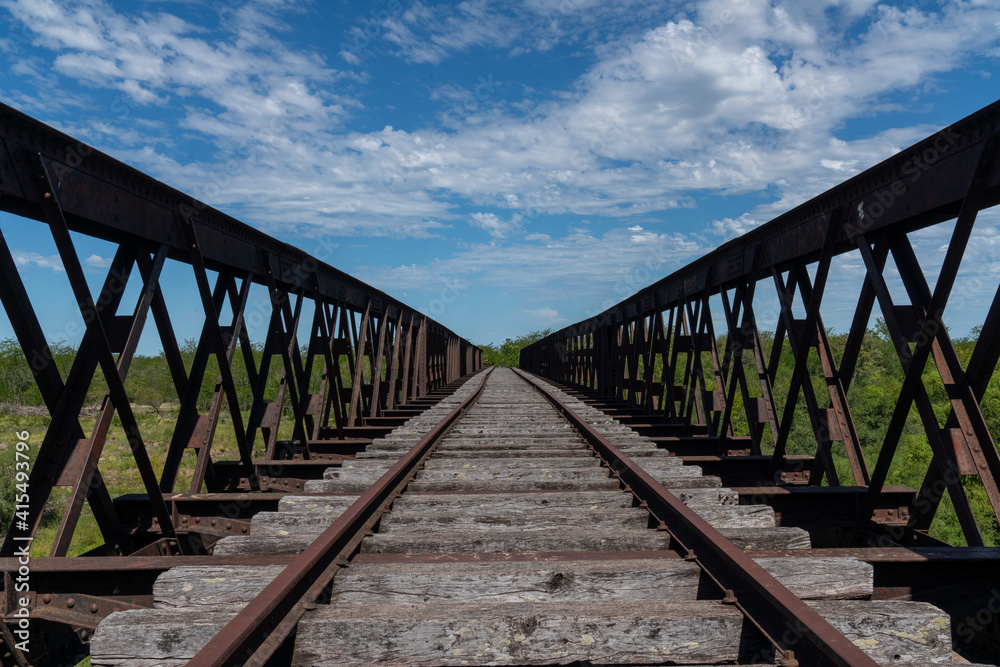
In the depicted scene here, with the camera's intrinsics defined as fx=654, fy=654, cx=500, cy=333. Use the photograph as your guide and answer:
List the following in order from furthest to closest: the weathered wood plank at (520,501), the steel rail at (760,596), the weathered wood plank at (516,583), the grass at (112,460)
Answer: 1. the grass at (112,460)
2. the weathered wood plank at (520,501)
3. the weathered wood plank at (516,583)
4. the steel rail at (760,596)

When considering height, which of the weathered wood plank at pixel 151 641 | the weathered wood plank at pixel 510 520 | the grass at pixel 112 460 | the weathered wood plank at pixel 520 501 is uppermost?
the weathered wood plank at pixel 520 501

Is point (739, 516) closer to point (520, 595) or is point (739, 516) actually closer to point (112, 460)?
point (520, 595)

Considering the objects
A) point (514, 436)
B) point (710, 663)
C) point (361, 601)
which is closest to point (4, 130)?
point (361, 601)

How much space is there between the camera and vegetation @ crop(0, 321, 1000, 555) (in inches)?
493

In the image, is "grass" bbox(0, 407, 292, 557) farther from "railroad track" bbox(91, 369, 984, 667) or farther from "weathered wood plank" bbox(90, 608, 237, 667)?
"weathered wood plank" bbox(90, 608, 237, 667)

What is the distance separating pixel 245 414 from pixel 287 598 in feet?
99.5

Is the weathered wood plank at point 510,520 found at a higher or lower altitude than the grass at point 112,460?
higher

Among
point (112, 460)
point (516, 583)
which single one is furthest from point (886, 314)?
point (112, 460)

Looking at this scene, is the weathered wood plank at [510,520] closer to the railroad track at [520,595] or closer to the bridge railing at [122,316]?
the railroad track at [520,595]

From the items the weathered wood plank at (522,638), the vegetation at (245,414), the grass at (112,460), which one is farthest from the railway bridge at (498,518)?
the vegetation at (245,414)

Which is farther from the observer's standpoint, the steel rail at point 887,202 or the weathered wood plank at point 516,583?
the steel rail at point 887,202

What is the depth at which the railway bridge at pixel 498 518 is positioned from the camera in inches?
104

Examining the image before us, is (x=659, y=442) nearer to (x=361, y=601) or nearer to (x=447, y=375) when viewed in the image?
(x=361, y=601)

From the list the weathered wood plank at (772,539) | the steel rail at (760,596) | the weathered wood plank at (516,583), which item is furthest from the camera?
the weathered wood plank at (772,539)
